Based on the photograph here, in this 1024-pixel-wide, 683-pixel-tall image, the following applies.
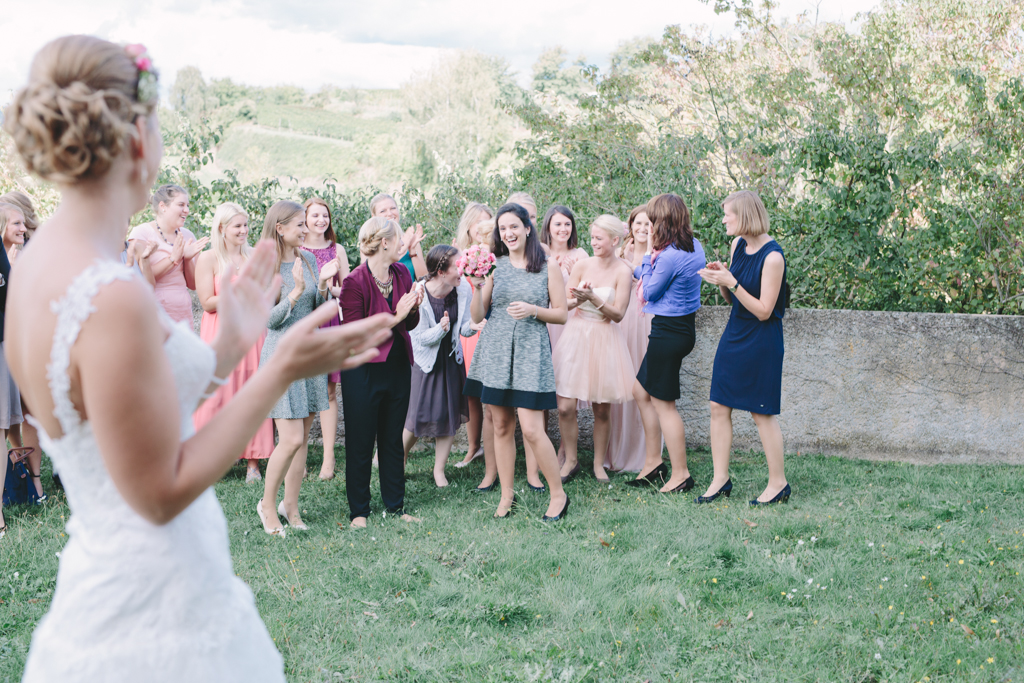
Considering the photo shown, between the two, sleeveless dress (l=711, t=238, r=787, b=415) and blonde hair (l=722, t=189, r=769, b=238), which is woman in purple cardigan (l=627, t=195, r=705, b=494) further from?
blonde hair (l=722, t=189, r=769, b=238)

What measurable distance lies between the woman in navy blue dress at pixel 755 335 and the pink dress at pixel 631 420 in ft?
3.95

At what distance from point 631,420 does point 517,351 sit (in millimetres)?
1923

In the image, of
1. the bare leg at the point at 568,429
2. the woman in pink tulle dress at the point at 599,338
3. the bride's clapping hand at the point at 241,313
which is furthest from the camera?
the bare leg at the point at 568,429

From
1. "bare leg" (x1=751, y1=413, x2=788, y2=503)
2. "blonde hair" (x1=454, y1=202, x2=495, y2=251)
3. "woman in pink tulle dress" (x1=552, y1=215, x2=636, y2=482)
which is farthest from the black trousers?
"bare leg" (x1=751, y1=413, x2=788, y2=503)

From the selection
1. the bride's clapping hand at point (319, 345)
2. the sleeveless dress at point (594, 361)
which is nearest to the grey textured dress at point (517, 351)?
the sleeveless dress at point (594, 361)

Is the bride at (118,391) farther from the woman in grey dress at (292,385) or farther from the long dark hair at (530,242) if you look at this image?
the long dark hair at (530,242)

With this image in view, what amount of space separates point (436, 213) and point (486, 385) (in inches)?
163

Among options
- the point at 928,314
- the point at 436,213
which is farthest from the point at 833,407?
the point at 436,213

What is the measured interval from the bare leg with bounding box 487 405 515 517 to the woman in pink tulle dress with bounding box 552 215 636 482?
32.8 inches

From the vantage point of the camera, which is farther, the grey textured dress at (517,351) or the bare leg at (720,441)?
the bare leg at (720,441)

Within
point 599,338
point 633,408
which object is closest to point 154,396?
point 599,338

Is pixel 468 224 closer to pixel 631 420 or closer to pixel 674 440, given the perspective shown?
pixel 631 420

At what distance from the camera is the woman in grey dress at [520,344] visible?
5664 mm

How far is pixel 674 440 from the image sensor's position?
20.7 feet
